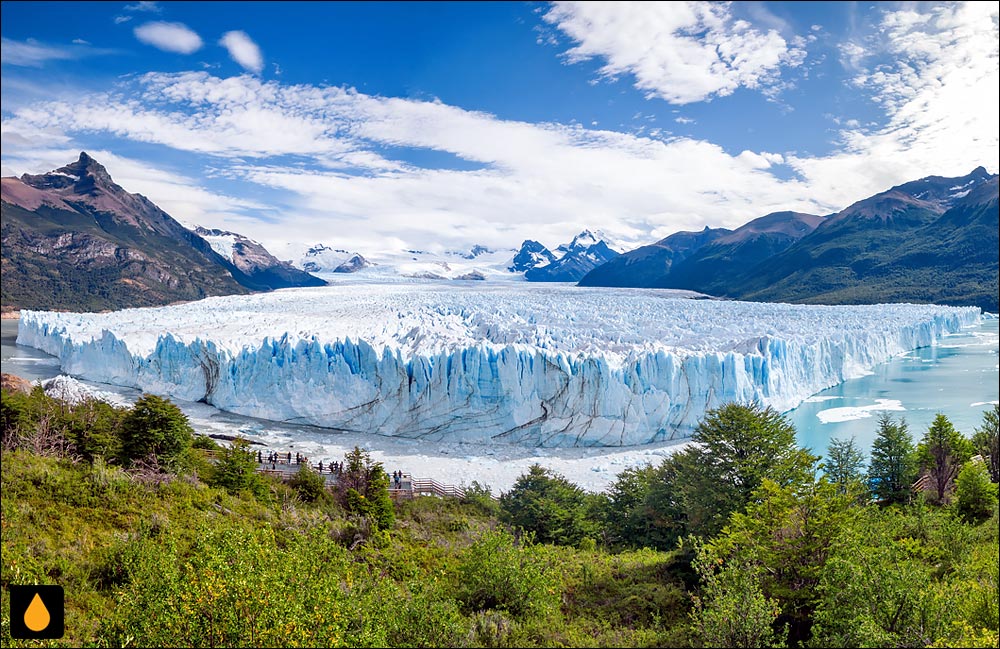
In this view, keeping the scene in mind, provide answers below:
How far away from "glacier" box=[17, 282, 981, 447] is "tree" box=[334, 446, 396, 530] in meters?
7.62

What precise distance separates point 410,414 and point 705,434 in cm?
1096

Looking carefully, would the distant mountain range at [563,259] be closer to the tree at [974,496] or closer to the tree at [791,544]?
the tree at [974,496]

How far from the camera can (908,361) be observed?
28.5m

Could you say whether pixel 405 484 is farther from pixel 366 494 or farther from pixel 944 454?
pixel 944 454

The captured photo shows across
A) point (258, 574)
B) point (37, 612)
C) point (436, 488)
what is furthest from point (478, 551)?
point (436, 488)

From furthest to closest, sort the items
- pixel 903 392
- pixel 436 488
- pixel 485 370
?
pixel 903 392 < pixel 485 370 < pixel 436 488

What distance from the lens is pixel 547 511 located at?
10.3m

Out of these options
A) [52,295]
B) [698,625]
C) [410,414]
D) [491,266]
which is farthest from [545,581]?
[491,266]

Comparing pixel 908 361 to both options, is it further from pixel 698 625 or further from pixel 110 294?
pixel 110 294

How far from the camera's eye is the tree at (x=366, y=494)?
8.91m

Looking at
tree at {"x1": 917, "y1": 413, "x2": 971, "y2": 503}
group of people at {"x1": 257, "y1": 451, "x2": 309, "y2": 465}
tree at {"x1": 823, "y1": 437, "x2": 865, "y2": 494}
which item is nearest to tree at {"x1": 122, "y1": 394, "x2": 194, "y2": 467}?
group of people at {"x1": 257, "y1": 451, "x2": 309, "y2": 465}

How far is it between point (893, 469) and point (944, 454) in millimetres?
1149

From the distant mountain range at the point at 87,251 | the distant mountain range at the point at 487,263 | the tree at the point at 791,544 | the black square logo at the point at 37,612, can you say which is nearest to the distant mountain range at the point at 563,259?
the distant mountain range at the point at 487,263

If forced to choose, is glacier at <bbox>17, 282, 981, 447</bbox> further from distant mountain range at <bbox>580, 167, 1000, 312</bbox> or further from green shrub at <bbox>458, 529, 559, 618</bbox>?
distant mountain range at <bbox>580, 167, 1000, 312</bbox>
